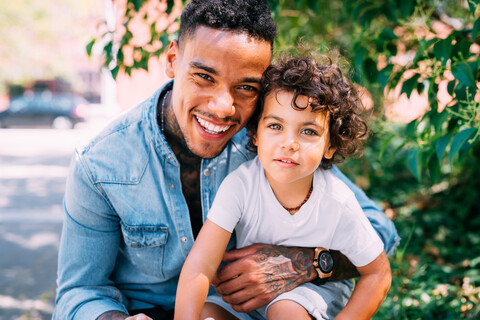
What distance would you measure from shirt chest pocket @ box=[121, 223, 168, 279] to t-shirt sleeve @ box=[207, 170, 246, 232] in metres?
0.35

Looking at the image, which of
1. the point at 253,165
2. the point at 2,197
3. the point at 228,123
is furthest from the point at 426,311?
the point at 2,197

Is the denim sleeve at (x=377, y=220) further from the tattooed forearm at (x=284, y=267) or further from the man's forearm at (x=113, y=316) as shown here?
the man's forearm at (x=113, y=316)

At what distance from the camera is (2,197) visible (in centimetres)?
718

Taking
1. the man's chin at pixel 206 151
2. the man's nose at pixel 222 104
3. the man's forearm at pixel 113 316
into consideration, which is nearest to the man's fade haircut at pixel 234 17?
the man's nose at pixel 222 104

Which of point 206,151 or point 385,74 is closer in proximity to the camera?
point 206,151

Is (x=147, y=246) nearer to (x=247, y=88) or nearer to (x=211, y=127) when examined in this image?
(x=211, y=127)

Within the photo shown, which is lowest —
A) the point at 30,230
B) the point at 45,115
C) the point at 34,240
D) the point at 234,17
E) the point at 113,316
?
the point at 45,115

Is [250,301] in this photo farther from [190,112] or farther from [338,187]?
[190,112]

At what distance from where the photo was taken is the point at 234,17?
70.3 inches

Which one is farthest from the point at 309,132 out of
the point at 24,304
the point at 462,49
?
the point at 24,304

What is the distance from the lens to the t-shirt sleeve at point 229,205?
5.75 ft

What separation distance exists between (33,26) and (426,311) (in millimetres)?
15425

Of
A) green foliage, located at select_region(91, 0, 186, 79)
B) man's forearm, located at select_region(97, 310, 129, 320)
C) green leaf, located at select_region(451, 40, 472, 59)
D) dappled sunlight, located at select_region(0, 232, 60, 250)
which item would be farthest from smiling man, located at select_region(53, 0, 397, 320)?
dappled sunlight, located at select_region(0, 232, 60, 250)

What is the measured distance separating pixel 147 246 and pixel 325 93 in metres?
1.03
